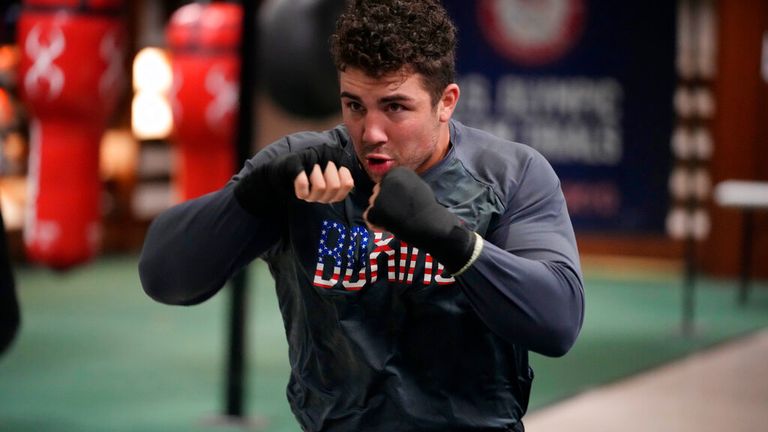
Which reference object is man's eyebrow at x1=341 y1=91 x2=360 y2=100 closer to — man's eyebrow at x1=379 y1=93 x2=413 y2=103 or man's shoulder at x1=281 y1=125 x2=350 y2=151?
man's eyebrow at x1=379 y1=93 x2=413 y2=103

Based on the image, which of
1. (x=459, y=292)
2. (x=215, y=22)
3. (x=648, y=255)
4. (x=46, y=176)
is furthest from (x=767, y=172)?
(x=459, y=292)

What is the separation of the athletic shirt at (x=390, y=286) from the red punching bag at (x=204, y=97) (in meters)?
3.20

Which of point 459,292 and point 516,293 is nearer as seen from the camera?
point 516,293

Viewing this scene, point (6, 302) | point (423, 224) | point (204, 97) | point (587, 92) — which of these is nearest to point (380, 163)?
point (423, 224)

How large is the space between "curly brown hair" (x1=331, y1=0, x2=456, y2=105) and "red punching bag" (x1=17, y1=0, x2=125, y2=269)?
3061mm

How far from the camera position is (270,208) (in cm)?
204

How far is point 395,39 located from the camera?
6.36 feet

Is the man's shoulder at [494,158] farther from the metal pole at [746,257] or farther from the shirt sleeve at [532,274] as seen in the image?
the metal pole at [746,257]

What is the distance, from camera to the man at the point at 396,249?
6.32ft

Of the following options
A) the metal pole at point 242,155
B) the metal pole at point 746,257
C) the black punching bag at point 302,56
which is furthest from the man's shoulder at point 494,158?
the metal pole at point 746,257

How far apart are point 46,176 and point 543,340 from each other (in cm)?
343

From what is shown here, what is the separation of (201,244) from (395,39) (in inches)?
19.3

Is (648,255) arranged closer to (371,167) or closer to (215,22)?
(215,22)

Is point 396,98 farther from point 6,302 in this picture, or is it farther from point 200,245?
point 6,302
